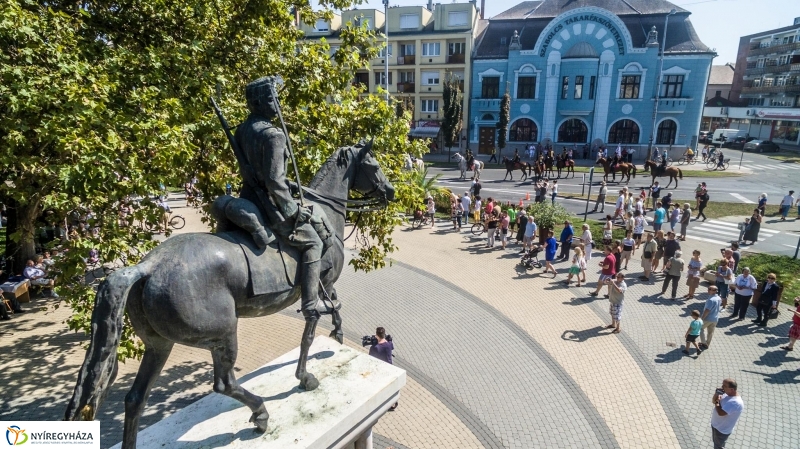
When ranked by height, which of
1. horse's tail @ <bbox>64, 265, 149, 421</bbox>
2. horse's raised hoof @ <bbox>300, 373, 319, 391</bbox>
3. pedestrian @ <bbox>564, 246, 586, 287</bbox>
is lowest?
pedestrian @ <bbox>564, 246, 586, 287</bbox>

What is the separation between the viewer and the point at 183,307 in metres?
4.98

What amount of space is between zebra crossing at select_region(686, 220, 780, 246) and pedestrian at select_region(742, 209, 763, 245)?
2.24 feet

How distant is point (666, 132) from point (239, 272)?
4645 centimetres

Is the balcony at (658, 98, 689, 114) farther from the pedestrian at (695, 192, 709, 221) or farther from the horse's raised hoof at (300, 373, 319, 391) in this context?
the horse's raised hoof at (300, 373, 319, 391)

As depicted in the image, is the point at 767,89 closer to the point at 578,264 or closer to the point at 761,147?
the point at 761,147

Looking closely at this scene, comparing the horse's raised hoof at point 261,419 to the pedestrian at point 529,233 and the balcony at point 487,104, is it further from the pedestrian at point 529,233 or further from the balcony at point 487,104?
the balcony at point 487,104

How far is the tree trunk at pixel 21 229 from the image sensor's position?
10.1 meters

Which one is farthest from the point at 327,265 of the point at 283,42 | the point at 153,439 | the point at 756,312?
the point at 756,312

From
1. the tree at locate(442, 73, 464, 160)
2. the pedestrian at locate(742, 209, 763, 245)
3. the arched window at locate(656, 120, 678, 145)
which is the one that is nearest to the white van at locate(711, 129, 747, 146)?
the arched window at locate(656, 120, 678, 145)

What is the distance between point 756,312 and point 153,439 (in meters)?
15.6

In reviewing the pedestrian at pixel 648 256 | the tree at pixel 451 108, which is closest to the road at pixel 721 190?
the tree at pixel 451 108

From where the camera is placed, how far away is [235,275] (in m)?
5.47

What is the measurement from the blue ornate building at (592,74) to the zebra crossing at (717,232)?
69.5 feet

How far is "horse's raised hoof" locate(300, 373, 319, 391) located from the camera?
262 inches
